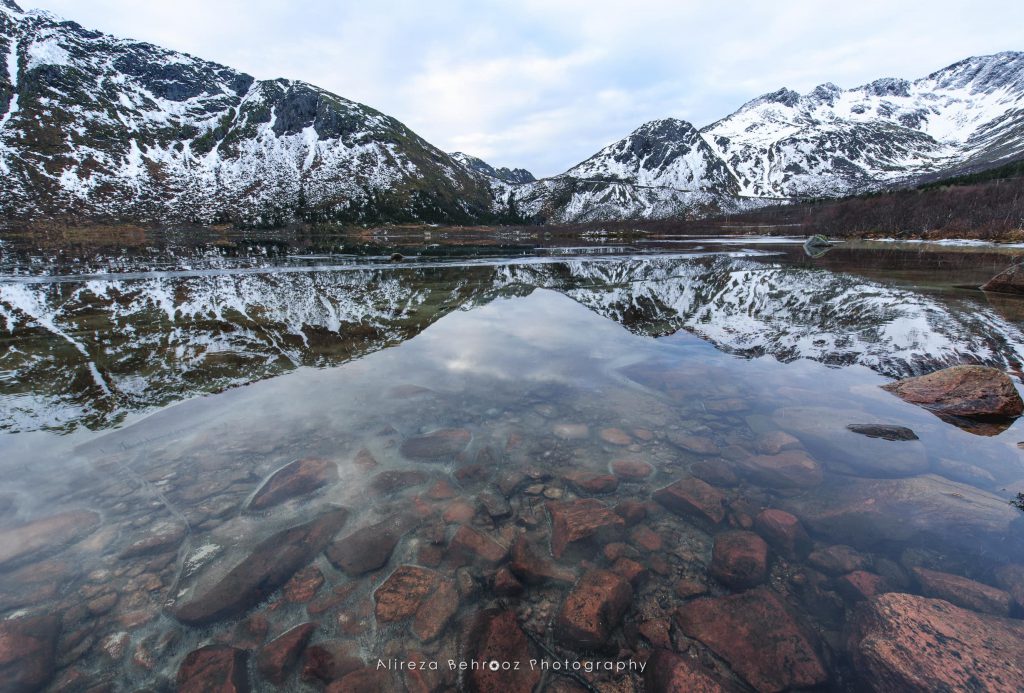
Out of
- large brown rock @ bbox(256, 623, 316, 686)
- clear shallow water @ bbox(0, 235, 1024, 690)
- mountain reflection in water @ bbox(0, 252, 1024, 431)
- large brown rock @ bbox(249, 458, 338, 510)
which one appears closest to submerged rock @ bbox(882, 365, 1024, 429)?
clear shallow water @ bbox(0, 235, 1024, 690)

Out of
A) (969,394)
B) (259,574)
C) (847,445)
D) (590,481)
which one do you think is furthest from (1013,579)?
(259,574)

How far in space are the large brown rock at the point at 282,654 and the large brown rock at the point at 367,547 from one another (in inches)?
40.0

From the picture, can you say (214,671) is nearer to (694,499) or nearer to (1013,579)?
(694,499)

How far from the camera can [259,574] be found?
589cm

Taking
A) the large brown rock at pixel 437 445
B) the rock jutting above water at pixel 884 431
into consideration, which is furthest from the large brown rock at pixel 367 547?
the rock jutting above water at pixel 884 431

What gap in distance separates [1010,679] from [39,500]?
1376 cm

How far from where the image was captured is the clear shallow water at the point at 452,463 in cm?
537

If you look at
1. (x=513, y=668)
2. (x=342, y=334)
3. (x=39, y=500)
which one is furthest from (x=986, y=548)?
(x=342, y=334)

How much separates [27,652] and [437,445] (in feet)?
20.1

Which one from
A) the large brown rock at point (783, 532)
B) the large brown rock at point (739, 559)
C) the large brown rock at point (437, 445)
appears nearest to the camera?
the large brown rock at point (739, 559)

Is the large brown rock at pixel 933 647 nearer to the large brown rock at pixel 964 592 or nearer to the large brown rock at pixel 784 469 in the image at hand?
the large brown rock at pixel 964 592

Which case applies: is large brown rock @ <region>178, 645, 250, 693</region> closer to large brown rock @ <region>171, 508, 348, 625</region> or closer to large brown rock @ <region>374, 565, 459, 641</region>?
large brown rock @ <region>171, 508, 348, 625</region>

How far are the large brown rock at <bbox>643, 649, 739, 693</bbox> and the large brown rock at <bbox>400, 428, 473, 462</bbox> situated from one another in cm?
530

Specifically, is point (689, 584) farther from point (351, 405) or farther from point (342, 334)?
point (342, 334)
